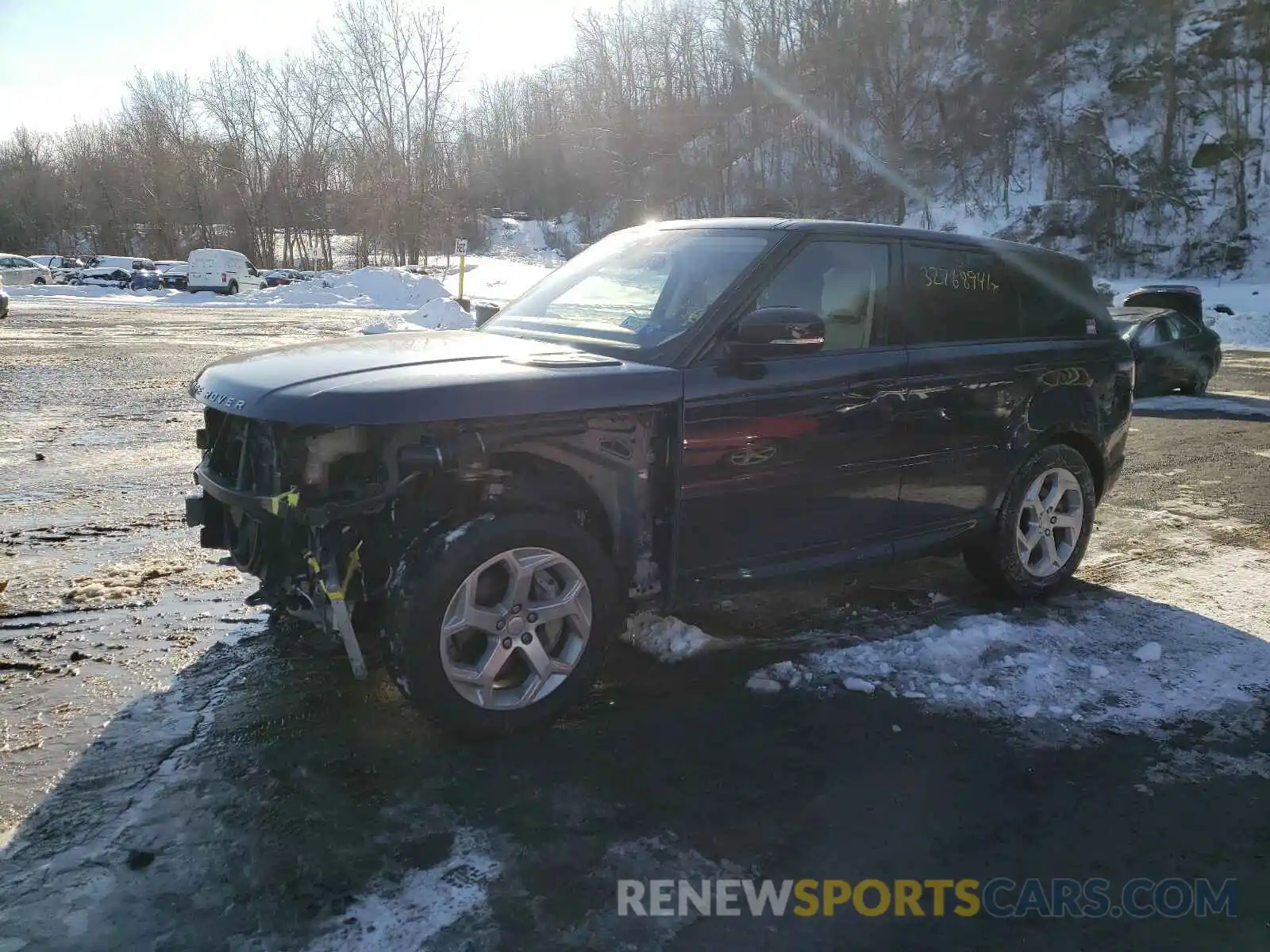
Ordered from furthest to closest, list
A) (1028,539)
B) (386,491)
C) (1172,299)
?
(1172,299), (1028,539), (386,491)

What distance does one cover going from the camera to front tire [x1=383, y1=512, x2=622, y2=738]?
309 centimetres

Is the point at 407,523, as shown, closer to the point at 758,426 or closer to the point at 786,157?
the point at 758,426

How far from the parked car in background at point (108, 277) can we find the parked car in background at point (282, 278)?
6.22 meters

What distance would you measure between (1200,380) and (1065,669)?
39.4ft

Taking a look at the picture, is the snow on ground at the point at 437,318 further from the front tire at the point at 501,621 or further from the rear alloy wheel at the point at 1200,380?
the front tire at the point at 501,621

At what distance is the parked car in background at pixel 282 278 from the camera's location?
46.3m

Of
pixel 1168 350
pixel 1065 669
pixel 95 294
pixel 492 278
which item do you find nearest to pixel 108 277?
pixel 95 294

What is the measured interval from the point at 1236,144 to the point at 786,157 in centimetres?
2789

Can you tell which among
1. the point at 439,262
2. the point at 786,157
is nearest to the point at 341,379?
the point at 439,262

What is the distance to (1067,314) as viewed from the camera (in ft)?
16.9

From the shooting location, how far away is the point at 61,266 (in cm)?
5222

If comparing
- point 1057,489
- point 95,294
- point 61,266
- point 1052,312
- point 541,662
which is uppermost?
point 61,266

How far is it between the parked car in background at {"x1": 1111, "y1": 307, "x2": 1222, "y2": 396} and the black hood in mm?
11906

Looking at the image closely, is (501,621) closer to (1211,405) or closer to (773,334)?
(773,334)
